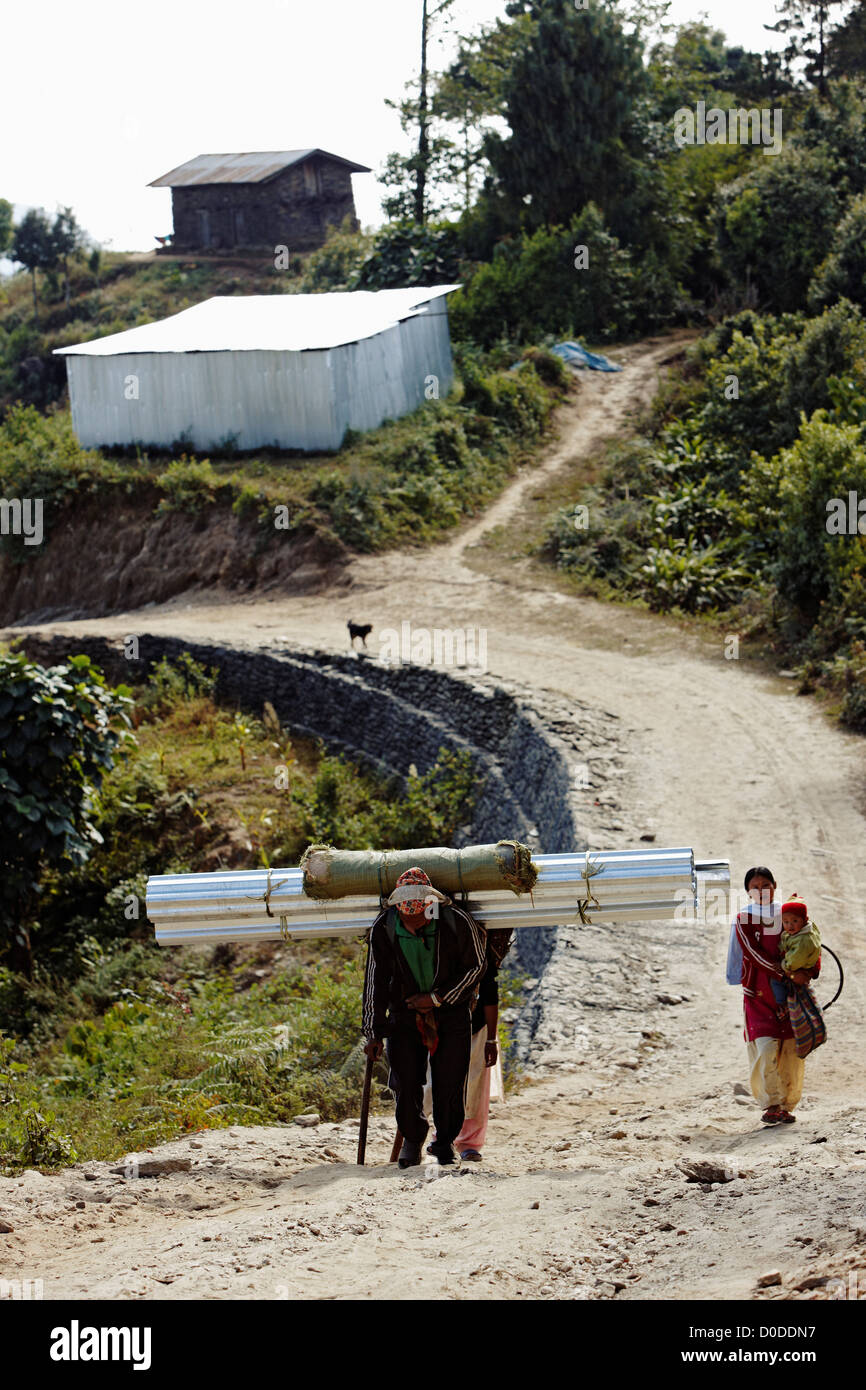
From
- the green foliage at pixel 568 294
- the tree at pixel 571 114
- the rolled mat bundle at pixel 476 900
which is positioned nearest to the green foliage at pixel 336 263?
the tree at pixel 571 114

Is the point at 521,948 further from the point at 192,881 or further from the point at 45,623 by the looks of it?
the point at 45,623

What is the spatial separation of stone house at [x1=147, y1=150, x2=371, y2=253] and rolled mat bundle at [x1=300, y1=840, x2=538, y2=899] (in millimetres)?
43716

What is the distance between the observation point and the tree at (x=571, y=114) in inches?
1303

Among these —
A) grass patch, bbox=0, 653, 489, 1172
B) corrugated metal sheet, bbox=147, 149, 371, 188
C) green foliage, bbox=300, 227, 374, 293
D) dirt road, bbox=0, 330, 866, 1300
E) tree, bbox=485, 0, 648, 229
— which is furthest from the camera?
corrugated metal sheet, bbox=147, 149, 371, 188

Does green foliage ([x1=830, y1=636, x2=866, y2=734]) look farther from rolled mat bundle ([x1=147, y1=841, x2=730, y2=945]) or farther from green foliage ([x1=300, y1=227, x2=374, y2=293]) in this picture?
green foliage ([x1=300, y1=227, x2=374, y2=293])

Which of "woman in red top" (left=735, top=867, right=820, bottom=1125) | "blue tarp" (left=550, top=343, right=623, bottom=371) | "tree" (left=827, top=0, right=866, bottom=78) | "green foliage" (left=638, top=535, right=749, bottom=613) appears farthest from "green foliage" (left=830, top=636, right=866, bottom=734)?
"tree" (left=827, top=0, right=866, bottom=78)

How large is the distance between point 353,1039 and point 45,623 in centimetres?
1809

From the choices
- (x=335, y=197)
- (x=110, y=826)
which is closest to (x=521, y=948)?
(x=110, y=826)

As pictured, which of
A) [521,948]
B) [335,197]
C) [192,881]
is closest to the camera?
[192,881]

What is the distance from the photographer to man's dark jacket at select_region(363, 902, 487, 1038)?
595 cm

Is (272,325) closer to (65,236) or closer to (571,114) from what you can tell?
(571,114)

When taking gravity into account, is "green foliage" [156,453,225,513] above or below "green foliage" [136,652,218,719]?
above

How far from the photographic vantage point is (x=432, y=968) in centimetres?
592

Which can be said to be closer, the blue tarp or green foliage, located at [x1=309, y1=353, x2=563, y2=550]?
green foliage, located at [x1=309, y1=353, x2=563, y2=550]
